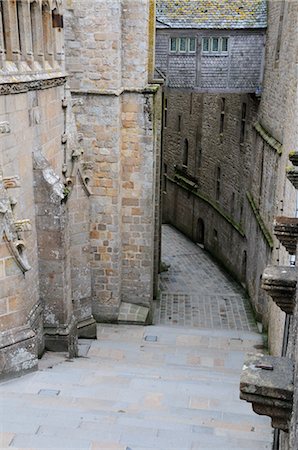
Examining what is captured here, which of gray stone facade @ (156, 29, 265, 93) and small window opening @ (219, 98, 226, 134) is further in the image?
small window opening @ (219, 98, 226, 134)

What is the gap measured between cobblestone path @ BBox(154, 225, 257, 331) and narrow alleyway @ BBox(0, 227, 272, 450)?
133cm

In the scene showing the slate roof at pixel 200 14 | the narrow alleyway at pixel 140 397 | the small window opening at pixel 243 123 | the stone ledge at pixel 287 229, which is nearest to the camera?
the stone ledge at pixel 287 229

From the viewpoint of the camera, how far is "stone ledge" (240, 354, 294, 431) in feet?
10.9

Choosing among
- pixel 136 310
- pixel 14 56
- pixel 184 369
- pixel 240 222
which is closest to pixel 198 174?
pixel 240 222

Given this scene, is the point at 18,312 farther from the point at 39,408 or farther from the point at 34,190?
the point at 34,190

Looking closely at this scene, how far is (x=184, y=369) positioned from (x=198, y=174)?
48.2ft

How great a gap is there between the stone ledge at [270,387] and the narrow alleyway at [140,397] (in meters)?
3.54

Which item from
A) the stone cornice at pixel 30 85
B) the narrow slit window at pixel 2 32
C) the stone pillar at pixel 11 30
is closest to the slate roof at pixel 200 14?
the stone cornice at pixel 30 85

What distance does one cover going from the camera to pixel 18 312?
8.22 metres

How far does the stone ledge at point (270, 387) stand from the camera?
10.9 feet

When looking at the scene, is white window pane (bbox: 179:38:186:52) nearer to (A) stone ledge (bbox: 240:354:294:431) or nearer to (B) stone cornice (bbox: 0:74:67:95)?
(B) stone cornice (bbox: 0:74:67:95)

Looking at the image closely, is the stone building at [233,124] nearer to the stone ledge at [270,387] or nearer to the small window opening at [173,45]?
the small window opening at [173,45]

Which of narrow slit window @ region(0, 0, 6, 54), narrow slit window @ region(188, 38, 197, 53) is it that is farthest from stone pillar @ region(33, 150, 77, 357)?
narrow slit window @ region(188, 38, 197, 53)

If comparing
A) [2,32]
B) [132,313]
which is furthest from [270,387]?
[132,313]
